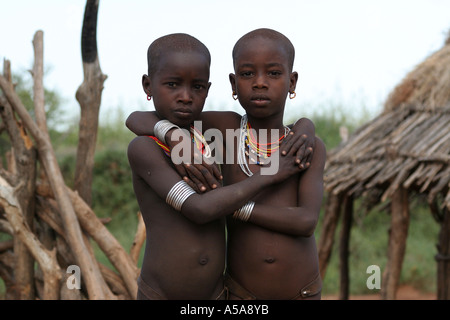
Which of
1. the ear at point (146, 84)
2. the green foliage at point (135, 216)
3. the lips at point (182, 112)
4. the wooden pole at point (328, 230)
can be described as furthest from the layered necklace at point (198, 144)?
the green foliage at point (135, 216)

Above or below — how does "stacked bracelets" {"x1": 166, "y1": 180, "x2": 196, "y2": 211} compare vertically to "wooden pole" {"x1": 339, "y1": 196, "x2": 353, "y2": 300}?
above

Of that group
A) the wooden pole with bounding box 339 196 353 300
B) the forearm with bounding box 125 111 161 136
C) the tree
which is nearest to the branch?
the tree

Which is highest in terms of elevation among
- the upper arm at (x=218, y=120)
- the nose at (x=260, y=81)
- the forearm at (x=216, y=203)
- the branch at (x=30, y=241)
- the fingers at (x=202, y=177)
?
the nose at (x=260, y=81)

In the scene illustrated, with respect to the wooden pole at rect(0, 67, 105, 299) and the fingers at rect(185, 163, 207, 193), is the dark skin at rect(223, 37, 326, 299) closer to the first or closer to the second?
the fingers at rect(185, 163, 207, 193)

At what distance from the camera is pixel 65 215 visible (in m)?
4.70

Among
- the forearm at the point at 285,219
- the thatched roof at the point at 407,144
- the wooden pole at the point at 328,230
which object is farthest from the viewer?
the wooden pole at the point at 328,230

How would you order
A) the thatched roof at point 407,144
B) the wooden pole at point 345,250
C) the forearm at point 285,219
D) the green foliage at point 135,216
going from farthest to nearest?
the green foliage at point 135,216 < the wooden pole at point 345,250 < the thatched roof at point 407,144 < the forearm at point 285,219

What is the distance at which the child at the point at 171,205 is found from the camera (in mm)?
2234

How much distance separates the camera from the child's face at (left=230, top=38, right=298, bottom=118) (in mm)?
2256

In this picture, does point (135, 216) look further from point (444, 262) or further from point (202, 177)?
point (202, 177)

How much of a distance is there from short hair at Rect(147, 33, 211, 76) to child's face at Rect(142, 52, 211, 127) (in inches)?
1.0

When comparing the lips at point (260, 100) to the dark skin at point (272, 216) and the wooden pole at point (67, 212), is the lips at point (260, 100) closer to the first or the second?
the dark skin at point (272, 216)

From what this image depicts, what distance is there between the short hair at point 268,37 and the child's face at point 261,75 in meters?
0.02
